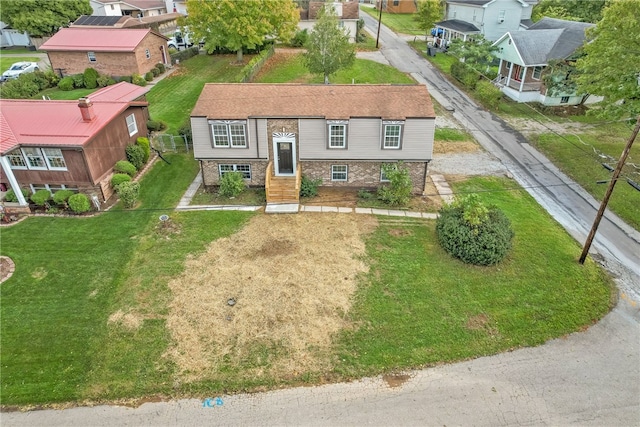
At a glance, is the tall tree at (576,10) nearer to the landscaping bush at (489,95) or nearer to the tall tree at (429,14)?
the tall tree at (429,14)

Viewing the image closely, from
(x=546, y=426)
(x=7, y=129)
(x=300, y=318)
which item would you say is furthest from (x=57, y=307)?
(x=546, y=426)

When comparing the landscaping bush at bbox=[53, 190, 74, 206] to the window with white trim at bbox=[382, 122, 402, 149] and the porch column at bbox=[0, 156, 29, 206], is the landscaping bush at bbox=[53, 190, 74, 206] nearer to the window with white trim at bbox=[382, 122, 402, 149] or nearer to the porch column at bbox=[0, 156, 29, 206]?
the porch column at bbox=[0, 156, 29, 206]

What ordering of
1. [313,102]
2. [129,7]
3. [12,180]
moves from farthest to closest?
[129,7]
[313,102]
[12,180]

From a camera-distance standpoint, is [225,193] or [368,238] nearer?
[368,238]

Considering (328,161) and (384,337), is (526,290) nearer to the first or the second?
(384,337)

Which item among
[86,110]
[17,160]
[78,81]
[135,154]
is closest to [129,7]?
[78,81]

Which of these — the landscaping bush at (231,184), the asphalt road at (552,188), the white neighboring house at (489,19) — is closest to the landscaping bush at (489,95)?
the asphalt road at (552,188)

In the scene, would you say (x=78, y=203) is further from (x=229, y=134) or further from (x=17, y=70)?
(x=17, y=70)
